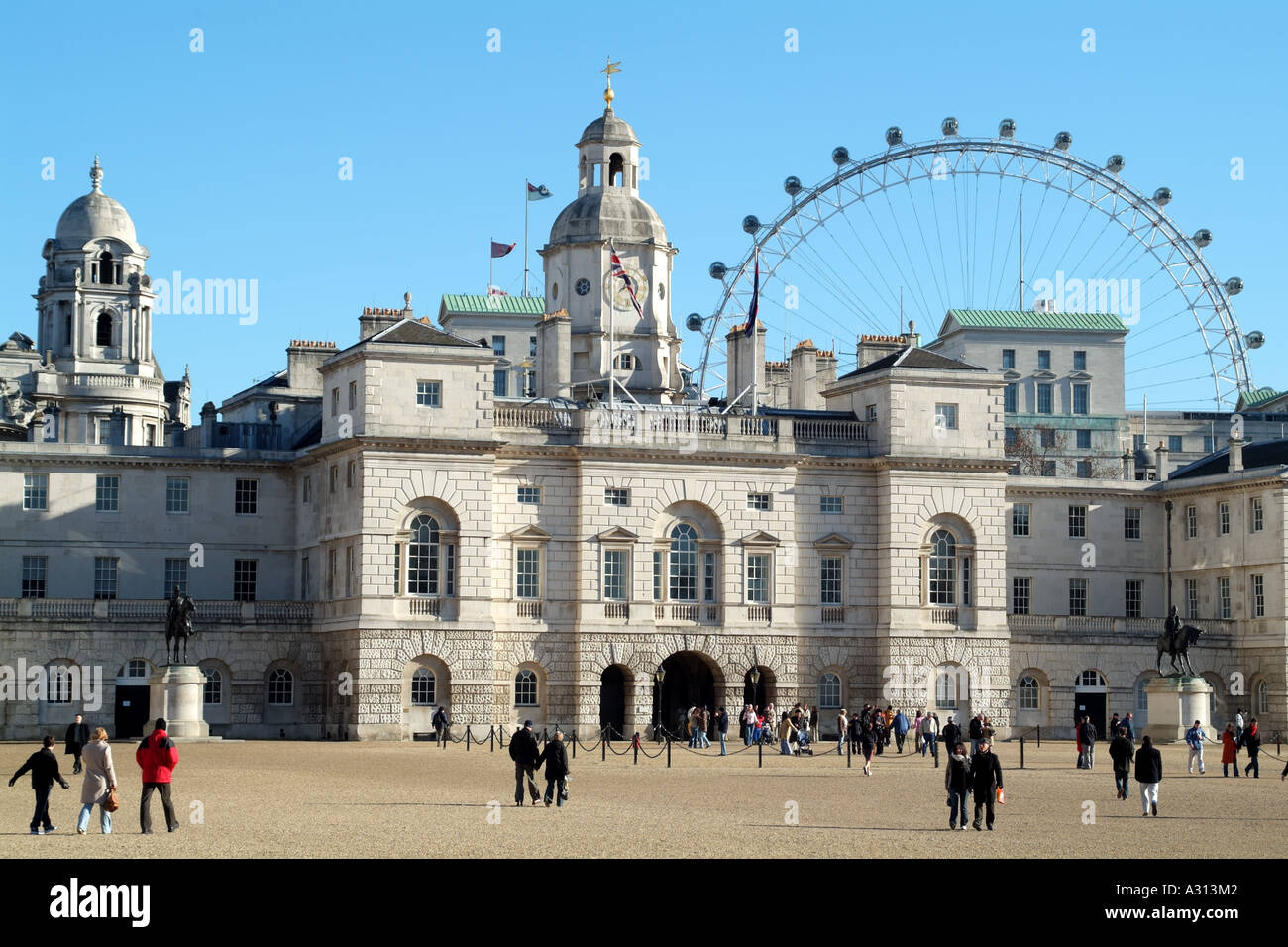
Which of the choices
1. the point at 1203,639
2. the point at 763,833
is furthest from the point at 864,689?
the point at 763,833

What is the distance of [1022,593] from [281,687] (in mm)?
27924

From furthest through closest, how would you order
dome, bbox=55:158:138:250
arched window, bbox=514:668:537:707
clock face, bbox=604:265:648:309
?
dome, bbox=55:158:138:250, clock face, bbox=604:265:648:309, arched window, bbox=514:668:537:707

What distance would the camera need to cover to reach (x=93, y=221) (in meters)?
124

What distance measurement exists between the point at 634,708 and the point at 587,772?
72.0ft

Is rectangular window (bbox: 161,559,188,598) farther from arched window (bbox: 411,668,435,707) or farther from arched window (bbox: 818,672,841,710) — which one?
arched window (bbox: 818,672,841,710)

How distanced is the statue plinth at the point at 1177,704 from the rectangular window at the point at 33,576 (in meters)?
36.6

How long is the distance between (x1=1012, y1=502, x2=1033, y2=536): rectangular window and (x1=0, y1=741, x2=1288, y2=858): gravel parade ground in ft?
84.8

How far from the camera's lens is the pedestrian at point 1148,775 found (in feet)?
139

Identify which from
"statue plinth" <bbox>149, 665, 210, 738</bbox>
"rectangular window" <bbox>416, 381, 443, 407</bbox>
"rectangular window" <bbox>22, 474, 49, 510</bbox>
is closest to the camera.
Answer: "statue plinth" <bbox>149, 665, 210, 738</bbox>

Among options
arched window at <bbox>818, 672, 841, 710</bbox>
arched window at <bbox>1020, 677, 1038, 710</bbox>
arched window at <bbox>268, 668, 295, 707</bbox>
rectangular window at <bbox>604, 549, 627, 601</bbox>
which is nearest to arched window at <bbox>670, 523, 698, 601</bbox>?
rectangular window at <bbox>604, 549, 627, 601</bbox>

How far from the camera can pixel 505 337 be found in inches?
5241

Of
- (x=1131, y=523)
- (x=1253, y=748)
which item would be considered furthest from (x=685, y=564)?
(x=1253, y=748)

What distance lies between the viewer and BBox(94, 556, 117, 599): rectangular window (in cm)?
7919

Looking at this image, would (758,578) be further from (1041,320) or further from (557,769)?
(1041,320)
